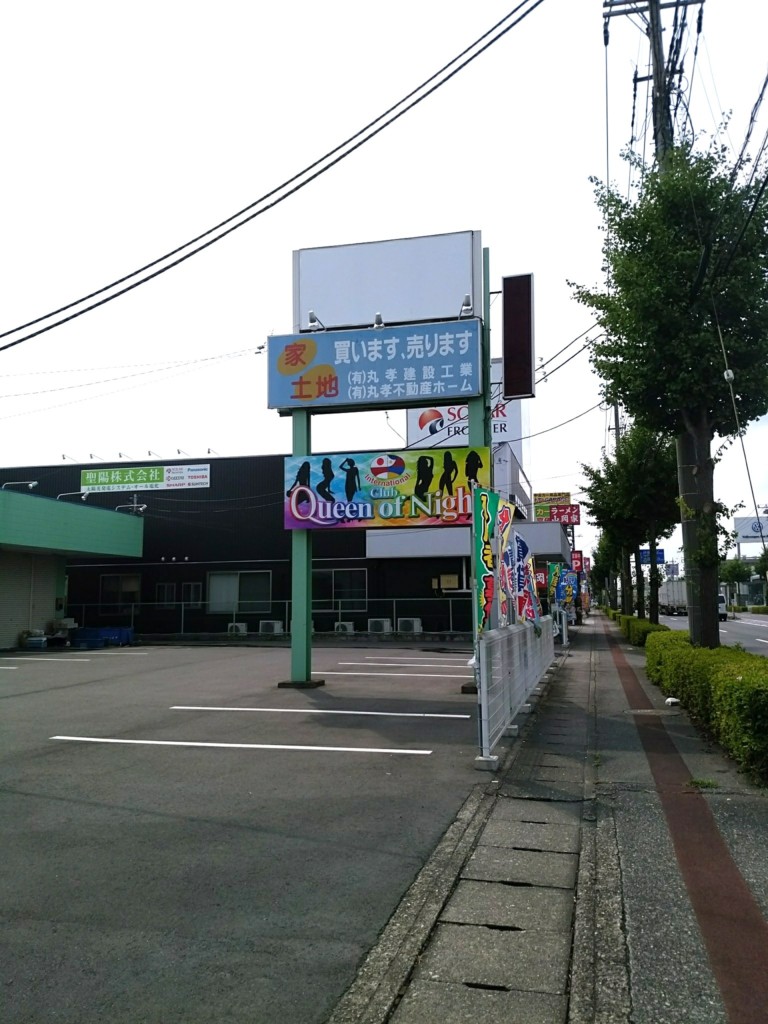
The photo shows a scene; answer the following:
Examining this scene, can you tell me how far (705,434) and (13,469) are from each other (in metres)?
32.3

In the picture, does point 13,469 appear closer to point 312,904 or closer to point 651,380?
point 651,380

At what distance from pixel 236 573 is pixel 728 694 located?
26865 mm

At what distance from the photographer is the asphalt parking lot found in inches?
133

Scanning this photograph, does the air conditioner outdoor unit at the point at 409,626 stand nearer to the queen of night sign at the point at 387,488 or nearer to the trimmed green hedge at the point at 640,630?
the trimmed green hedge at the point at 640,630

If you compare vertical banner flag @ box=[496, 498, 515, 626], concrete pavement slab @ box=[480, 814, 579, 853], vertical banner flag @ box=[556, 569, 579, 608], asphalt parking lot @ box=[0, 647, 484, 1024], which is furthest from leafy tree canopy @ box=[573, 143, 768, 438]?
vertical banner flag @ box=[556, 569, 579, 608]

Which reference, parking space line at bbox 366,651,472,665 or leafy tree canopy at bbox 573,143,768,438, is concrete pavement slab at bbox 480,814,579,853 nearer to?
leafy tree canopy at bbox 573,143,768,438

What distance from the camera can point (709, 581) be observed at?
1163cm

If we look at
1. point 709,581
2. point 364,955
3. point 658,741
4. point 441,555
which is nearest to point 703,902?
point 364,955

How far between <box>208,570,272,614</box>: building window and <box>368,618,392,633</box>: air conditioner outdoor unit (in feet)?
14.5

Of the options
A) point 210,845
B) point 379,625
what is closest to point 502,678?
point 210,845

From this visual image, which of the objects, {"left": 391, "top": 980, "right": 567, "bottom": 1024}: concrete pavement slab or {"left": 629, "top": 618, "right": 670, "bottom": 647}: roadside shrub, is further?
{"left": 629, "top": 618, "right": 670, "bottom": 647}: roadside shrub

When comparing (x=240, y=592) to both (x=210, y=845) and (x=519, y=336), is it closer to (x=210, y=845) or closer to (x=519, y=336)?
(x=519, y=336)

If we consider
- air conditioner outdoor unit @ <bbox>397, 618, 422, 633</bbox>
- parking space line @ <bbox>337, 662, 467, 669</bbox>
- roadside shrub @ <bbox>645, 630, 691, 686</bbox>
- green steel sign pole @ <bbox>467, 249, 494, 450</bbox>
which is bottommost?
parking space line @ <bbox>337, 662, 467, 669</bbox>

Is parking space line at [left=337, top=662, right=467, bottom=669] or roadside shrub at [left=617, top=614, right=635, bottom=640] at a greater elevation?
roadside shrub at [left=617, top=614, right=635, bottom=640]
